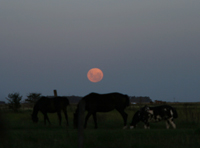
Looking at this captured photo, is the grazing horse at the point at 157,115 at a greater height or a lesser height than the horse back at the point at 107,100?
lesser

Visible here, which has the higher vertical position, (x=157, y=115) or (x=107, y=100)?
(x=107, y=100)

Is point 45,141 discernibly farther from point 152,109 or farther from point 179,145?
point 152,109

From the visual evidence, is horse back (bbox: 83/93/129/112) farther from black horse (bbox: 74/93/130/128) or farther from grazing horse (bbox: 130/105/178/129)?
grazing horse (bbox: 130/105/178/129)

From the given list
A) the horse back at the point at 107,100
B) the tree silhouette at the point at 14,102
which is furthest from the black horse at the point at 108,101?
the tree silhouette at the point at 14,102

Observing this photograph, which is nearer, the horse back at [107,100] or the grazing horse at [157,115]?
the grazing horse at [157,115]

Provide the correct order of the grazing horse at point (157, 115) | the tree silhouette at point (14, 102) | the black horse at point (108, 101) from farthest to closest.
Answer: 1. the tree silhouette at point (14, 102)
2. the black horse at point (108, 101)
3. the grazing horse at point (157, 115)

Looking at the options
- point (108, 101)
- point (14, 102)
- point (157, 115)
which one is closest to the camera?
point (157, 115)

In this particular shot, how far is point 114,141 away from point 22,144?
10.6 feet

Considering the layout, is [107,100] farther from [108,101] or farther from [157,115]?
[157,115]

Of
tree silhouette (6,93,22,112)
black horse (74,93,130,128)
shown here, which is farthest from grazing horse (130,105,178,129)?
tree silhouette (6,93,22,112)

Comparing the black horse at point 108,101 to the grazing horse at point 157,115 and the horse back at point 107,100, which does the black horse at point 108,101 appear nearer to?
the horse back at point 107,100

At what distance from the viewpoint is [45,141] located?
34.7 ft

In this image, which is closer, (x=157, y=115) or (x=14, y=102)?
(x=157, y=115)

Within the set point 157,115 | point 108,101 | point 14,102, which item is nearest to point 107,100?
point 108,101
